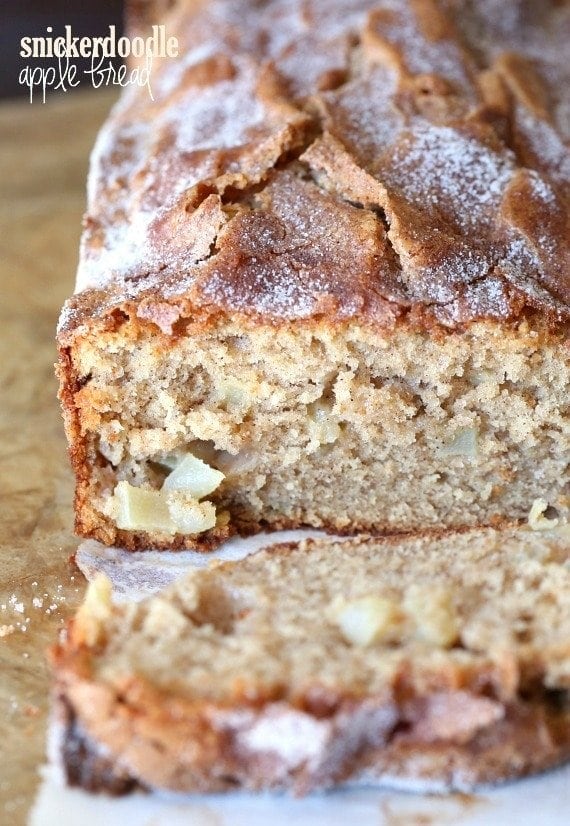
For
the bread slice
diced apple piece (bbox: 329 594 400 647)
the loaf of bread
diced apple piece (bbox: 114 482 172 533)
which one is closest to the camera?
the bread slice

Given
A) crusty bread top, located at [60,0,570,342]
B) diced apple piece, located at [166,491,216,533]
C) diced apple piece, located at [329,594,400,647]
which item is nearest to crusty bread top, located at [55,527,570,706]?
diced apple piece, located at [329,594,400,647]

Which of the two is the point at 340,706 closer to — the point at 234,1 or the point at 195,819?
the point at 195,819

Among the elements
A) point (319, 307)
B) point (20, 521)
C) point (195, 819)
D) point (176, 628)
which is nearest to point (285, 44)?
point (319, 307)

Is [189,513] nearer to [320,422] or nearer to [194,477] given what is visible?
[194,477]

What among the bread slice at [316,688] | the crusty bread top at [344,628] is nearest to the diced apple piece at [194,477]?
the crusty bread top at [344,628]

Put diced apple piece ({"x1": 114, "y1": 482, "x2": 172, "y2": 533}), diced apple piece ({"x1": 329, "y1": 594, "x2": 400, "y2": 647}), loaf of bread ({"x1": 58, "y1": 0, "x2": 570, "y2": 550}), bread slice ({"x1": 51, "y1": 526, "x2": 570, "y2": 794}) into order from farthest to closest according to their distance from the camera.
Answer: diced apple piece ({"x1": 114, "y1": 482, "x2": 172, "y2": 533}) → loaf of bread ({"x1": 58, "y1": 0, "x2": 570, "y2": 550}) → diced apple piece ({"x1": 329, "y1": 594, "x2": 400, "y2": 647}) → bread slice ({"x1": 51, "y1": 526, "x2": 570, "y2": 794})

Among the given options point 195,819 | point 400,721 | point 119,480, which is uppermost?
point 119,480

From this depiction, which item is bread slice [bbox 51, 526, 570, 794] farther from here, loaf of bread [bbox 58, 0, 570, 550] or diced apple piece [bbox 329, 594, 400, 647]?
loaf of bread [bbox 58, 0, 570, 550]
